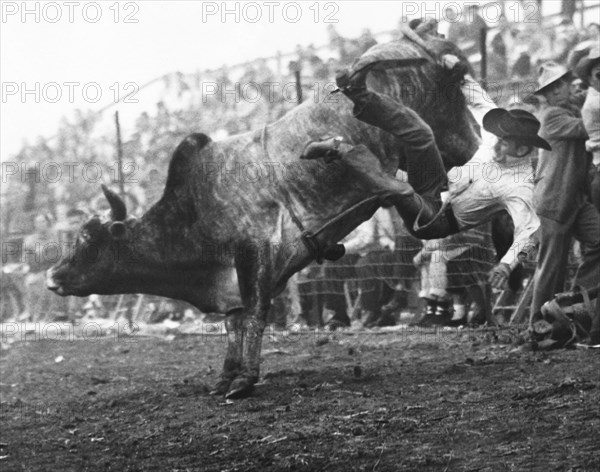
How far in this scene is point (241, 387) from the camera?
843 cm

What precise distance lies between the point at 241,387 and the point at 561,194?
9.73 ft

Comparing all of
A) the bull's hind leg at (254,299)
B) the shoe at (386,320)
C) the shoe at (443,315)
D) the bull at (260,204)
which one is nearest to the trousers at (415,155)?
the bull at (260,204)

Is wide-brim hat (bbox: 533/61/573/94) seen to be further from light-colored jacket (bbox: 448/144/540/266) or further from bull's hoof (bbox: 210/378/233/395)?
bull's hoof (bbox: 210/378/233/395)

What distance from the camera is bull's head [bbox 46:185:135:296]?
9445 mm

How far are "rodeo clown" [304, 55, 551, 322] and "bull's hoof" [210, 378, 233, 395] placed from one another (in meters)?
1.65

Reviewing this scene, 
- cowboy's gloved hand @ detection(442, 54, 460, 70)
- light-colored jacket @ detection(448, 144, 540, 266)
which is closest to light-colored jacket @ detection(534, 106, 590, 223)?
light-colored jacket @ detection(448, 144, 540, 266)

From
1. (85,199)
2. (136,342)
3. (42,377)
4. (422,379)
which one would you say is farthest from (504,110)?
(85,199)

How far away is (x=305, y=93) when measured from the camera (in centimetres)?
1412

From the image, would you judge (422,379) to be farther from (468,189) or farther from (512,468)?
(512,468)

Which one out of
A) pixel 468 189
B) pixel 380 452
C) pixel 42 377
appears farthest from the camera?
pixel 42 377

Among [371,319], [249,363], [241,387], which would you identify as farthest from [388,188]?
[371,319]

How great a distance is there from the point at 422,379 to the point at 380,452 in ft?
7.82

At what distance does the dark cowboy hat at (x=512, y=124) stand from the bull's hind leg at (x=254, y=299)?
1.75 metres

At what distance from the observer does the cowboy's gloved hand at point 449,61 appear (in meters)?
9.00
